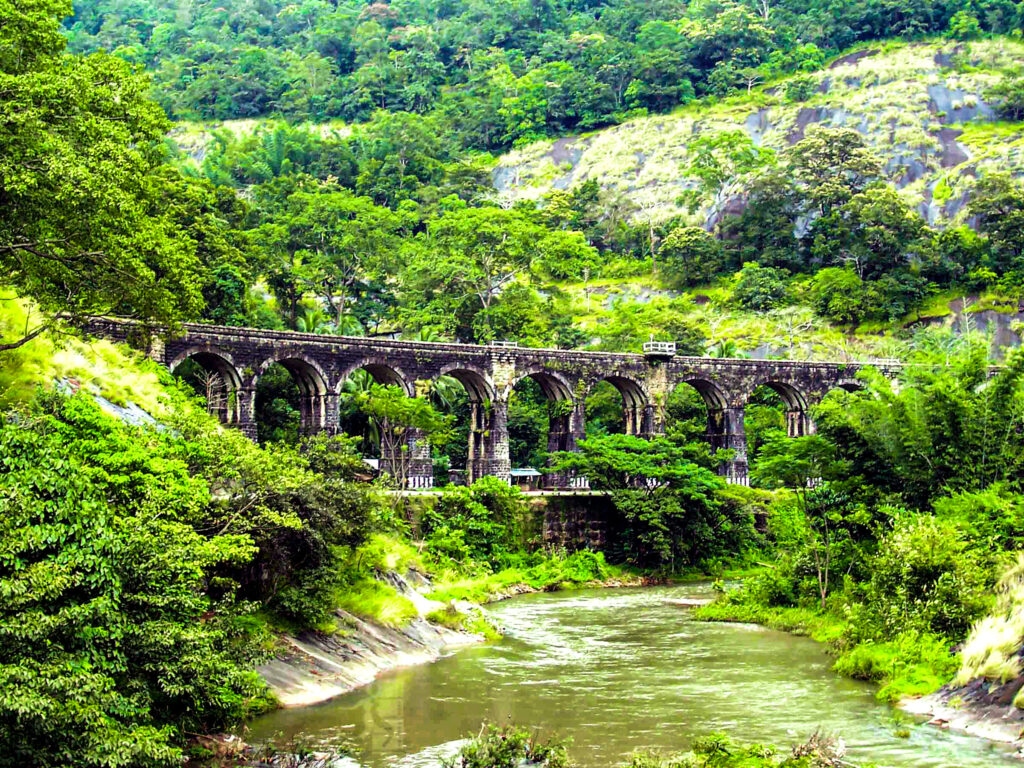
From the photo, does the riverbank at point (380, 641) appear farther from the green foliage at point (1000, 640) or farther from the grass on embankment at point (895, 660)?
the green foliage at point (1000, 640)

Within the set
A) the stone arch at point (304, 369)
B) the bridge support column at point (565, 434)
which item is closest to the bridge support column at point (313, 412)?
the stone arch at point (304, 369)

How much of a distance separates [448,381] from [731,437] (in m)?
12.1

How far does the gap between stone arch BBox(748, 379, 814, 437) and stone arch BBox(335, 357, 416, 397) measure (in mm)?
16984

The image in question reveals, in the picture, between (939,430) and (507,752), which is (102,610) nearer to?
(507,752)

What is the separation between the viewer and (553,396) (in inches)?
1639

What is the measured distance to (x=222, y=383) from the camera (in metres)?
33.9

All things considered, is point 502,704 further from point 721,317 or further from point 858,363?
point 721,317

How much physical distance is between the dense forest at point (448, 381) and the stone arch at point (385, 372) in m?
1.25

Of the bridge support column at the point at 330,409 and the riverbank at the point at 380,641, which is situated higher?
the bridge support column at the point at 330,409

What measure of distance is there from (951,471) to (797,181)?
2074 inches

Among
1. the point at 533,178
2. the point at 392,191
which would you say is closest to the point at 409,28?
the point at 533,178

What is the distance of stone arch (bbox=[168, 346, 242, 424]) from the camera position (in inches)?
1307

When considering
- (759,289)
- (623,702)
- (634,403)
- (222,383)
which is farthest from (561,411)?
(759,289)

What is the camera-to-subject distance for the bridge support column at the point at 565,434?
40156 millimetres
